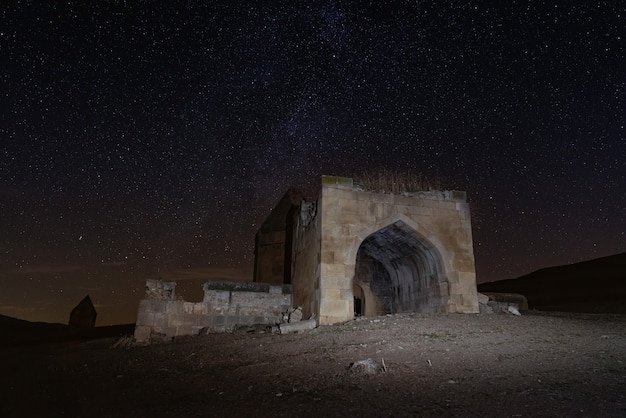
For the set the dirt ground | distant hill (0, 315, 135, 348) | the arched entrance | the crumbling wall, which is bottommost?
distant hill (0, 315, 135, 348)

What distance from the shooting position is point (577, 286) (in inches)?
1470

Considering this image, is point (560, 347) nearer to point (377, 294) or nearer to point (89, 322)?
point (377, 294)

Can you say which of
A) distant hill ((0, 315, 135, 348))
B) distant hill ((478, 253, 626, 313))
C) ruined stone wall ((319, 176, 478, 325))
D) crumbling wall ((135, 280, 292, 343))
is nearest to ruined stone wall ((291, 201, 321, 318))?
ruined stone wall ((319, 176, 478, 325))

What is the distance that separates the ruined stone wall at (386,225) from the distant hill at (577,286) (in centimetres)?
1820

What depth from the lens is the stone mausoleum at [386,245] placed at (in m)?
9.50

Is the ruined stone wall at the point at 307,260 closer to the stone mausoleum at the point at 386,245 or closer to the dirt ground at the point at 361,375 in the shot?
the stone mausoleum at the point at 386,245

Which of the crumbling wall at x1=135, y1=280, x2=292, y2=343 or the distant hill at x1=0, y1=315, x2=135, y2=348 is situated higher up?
the crumbling wall at x1=135, y1=280, x2=292, y2=343

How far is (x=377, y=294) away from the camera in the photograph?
15836mm

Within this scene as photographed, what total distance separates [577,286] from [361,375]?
134 ft

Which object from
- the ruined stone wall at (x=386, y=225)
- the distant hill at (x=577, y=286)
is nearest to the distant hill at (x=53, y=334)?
the ruined stone wall at (x=386, y=225)

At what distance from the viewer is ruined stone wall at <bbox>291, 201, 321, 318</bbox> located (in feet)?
32.3

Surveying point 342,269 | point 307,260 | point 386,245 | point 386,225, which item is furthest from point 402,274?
point 342,269

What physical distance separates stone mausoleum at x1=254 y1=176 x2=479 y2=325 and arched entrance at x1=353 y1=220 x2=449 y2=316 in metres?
0.03

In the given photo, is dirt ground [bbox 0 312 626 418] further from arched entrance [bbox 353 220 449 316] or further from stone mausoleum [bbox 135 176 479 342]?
arched entrance [bbox 353 220 449 316]
